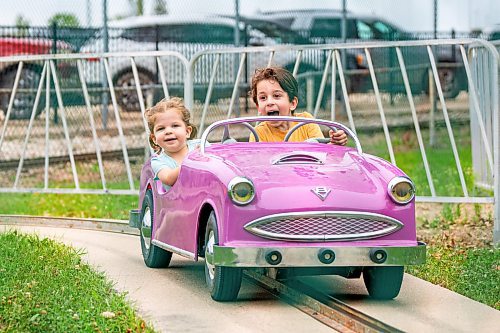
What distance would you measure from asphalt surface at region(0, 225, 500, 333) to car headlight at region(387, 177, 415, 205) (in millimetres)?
573

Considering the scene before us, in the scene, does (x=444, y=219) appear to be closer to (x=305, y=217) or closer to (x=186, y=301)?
(x=186, y=301)

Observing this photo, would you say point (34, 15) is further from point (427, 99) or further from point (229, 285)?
point (229, 285)

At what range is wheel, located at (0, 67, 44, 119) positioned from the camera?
56.1 ft

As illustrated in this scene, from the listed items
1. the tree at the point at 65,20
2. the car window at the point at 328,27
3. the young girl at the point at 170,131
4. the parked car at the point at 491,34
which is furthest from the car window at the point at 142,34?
the young girl at the point at 170,131

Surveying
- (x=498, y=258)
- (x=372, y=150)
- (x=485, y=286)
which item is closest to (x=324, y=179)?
(x=485, y=286)

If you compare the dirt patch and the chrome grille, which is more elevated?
the chrome grille

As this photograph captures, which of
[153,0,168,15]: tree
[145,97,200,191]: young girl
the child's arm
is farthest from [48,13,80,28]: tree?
the child's arm

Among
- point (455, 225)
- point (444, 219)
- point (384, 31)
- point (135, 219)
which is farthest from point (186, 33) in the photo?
point (135, 219)

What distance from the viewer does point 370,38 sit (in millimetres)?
23844

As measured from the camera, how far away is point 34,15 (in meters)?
20.8

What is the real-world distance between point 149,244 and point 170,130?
2.74ft

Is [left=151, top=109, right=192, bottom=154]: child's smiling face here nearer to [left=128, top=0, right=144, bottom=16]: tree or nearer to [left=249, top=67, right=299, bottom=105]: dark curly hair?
[left=249, top=67, right=299, bottom=105]: dark curly hair

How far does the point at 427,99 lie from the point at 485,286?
14843mm

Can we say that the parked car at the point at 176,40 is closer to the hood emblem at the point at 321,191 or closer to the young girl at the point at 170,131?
the young girl at the point at 170,131
